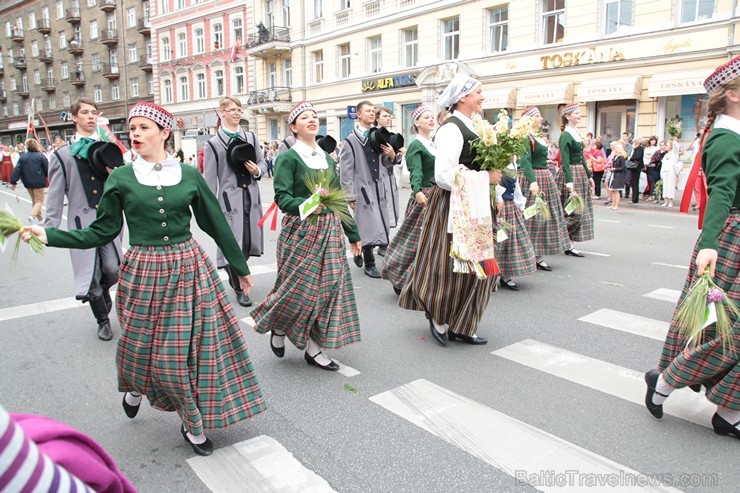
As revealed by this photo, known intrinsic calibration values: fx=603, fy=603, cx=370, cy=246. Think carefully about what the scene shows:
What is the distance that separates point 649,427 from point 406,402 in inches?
57.5

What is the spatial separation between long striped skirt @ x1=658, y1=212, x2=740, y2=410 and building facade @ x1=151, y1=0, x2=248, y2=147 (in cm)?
3722

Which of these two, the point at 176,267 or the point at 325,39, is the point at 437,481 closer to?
the point at 176,267

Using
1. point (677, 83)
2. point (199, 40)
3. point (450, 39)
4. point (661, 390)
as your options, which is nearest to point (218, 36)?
point (199, 40)

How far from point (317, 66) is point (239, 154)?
3070 cm

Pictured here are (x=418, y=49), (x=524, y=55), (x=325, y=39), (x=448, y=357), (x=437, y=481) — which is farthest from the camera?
(x=325, y=39)

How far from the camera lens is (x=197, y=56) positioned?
44.5m

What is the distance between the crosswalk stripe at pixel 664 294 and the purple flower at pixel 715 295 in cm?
349

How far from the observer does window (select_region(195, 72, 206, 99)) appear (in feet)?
146

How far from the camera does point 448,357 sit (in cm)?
482

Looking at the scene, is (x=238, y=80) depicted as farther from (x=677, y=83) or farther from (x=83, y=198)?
(x=83, y=198)

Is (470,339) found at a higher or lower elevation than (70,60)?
lower

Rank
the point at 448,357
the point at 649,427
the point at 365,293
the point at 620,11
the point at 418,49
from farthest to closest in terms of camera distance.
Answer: the point at 418,49
the point at 620,11
the point at 365,293
the point at 448,357
the point at 649,427

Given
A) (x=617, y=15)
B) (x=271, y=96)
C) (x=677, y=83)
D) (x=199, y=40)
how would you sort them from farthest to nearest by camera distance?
(x=199, y=40)
(x=271, y=96)
(x=617, y=15)
(x=677, y=83)

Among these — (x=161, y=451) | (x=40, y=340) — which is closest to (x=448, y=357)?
(x=161, y=451)
